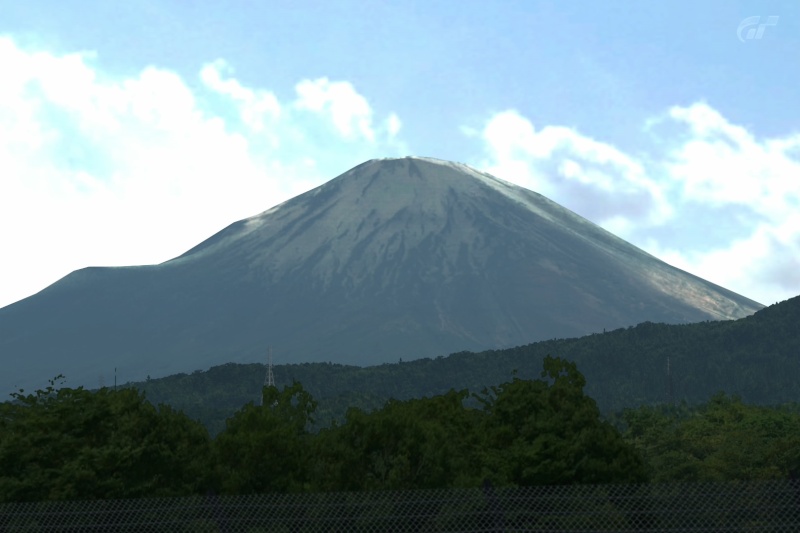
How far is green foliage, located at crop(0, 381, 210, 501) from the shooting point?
86.5 ft

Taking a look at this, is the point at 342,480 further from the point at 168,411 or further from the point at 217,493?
the point at 168,411

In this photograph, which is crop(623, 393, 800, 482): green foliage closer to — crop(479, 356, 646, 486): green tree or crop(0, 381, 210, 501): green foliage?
crop(479, 356, 646, 486): green tree

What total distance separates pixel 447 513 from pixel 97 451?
31.4 ft

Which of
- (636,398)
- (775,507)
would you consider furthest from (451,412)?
(636,398)

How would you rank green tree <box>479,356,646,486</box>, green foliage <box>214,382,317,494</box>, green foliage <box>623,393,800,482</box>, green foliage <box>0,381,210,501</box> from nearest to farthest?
green foliage <box>0,381,210,501</box> → green foliage <box>214,382,317,494</box> → green tree <box>479,356,646,486</box> → green foliage <box>623,393,800,482</box>

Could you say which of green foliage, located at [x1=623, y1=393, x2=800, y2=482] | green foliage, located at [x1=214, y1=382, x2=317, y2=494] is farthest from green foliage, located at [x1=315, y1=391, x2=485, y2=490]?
green foliage, located at [x1=623, y1=393, x2=800, y2=482]

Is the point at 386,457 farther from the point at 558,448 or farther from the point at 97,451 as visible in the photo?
the point at 97,451

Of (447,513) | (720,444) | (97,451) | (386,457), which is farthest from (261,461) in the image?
(720,444)

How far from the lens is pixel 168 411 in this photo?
30.6 meters

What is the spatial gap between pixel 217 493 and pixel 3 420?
5926 millimetres

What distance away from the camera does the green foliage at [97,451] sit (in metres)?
26.4

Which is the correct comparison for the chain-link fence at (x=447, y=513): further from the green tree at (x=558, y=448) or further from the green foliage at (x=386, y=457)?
the green tree at (x=558, y=448)

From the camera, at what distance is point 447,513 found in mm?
20375

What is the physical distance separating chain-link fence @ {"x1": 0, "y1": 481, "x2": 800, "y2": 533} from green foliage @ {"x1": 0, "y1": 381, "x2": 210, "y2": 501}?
234cm
